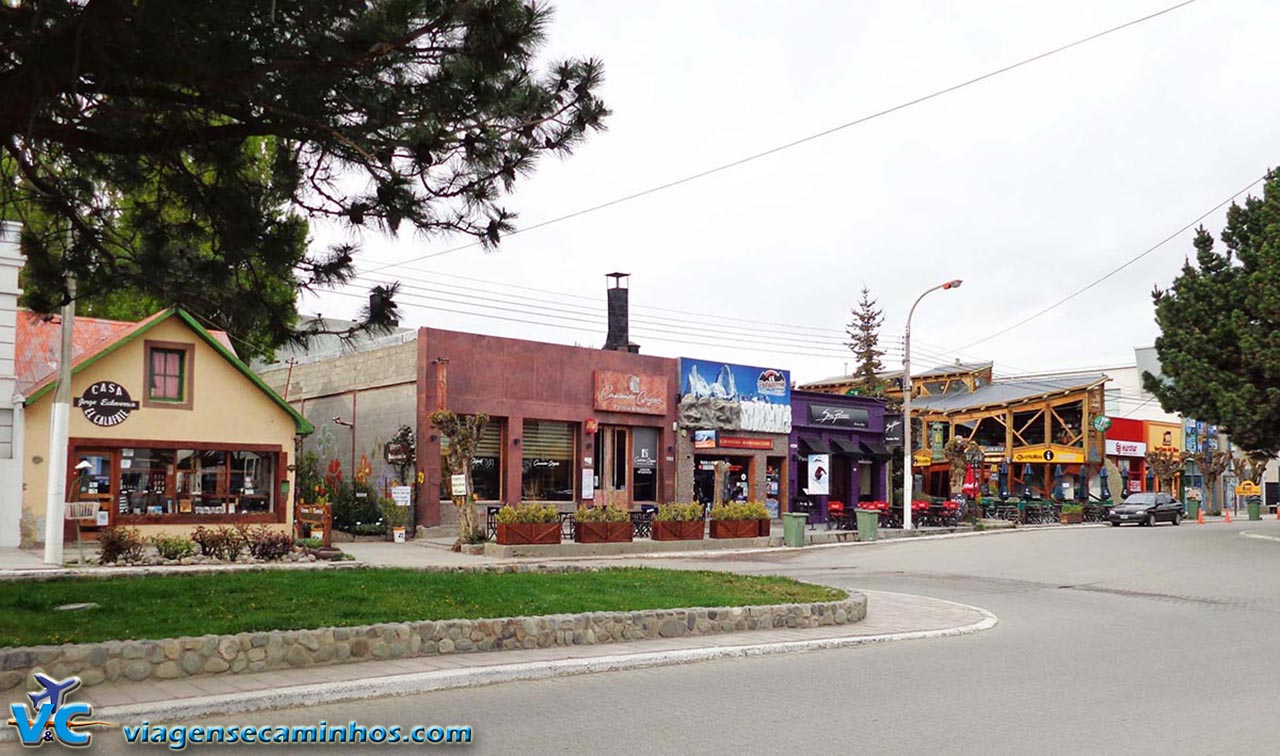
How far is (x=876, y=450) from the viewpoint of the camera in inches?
1811

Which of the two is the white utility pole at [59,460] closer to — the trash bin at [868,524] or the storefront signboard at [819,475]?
the trash bin at [868,524]

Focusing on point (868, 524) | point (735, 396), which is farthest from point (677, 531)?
point (735, 396)

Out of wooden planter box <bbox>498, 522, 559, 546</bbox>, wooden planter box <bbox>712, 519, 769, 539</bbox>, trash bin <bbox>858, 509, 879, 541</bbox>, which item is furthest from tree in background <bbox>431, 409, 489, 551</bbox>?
trash bin <bbox>858, 509, 879, 541</bbox>

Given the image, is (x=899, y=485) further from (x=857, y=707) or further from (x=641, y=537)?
(x=857, y=707)

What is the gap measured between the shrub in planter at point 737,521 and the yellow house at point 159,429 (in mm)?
11594

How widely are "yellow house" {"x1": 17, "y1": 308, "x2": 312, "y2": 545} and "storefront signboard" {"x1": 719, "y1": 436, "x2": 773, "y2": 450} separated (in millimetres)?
15740

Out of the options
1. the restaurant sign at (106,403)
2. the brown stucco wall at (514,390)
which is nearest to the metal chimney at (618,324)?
the brown stucco wall at (514,390)

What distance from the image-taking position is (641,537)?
30.2m

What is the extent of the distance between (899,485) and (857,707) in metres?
44.2

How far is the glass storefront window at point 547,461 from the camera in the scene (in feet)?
112

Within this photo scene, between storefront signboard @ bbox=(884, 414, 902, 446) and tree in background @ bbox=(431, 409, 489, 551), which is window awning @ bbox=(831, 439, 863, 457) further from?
tree in background @ bbox=(431, 409, 489, 551)

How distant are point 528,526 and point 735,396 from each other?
15503 millimetres

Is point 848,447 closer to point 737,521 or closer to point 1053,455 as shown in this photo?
point 737,521

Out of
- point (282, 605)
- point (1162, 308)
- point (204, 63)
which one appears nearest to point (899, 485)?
point (1162, 308)
